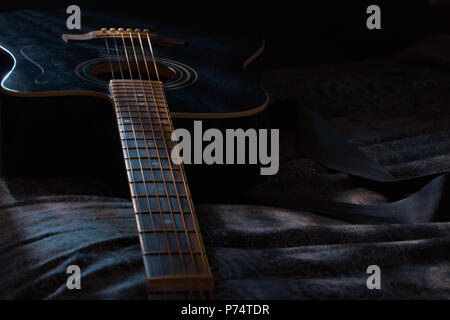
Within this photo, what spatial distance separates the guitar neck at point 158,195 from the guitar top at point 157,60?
43mm

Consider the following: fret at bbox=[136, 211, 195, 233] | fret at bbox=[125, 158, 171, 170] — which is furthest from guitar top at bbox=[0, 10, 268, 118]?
fret at bbox=[136, 211, 195, 233]

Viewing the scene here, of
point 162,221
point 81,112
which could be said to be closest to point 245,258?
point 162,221

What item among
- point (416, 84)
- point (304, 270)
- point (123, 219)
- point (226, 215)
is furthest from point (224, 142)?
point (416, 84)

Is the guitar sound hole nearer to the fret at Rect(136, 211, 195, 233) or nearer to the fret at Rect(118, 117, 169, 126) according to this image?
the fret at Rect(118, 117, 169, 126)

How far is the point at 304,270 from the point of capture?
Result: 2.41 feet

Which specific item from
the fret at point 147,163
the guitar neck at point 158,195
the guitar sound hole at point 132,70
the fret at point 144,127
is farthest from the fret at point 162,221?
the guitar sound hole at point 132,70

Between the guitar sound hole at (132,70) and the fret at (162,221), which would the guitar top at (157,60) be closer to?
the guitar sound hole at (132,70)

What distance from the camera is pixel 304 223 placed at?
3.14ft

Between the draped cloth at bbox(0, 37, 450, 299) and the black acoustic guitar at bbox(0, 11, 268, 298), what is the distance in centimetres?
4

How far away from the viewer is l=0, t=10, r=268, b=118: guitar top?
1071mm

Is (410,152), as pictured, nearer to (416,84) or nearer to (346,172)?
(346,172)

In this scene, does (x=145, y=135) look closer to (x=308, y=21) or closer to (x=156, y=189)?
(x=156, y=189)
